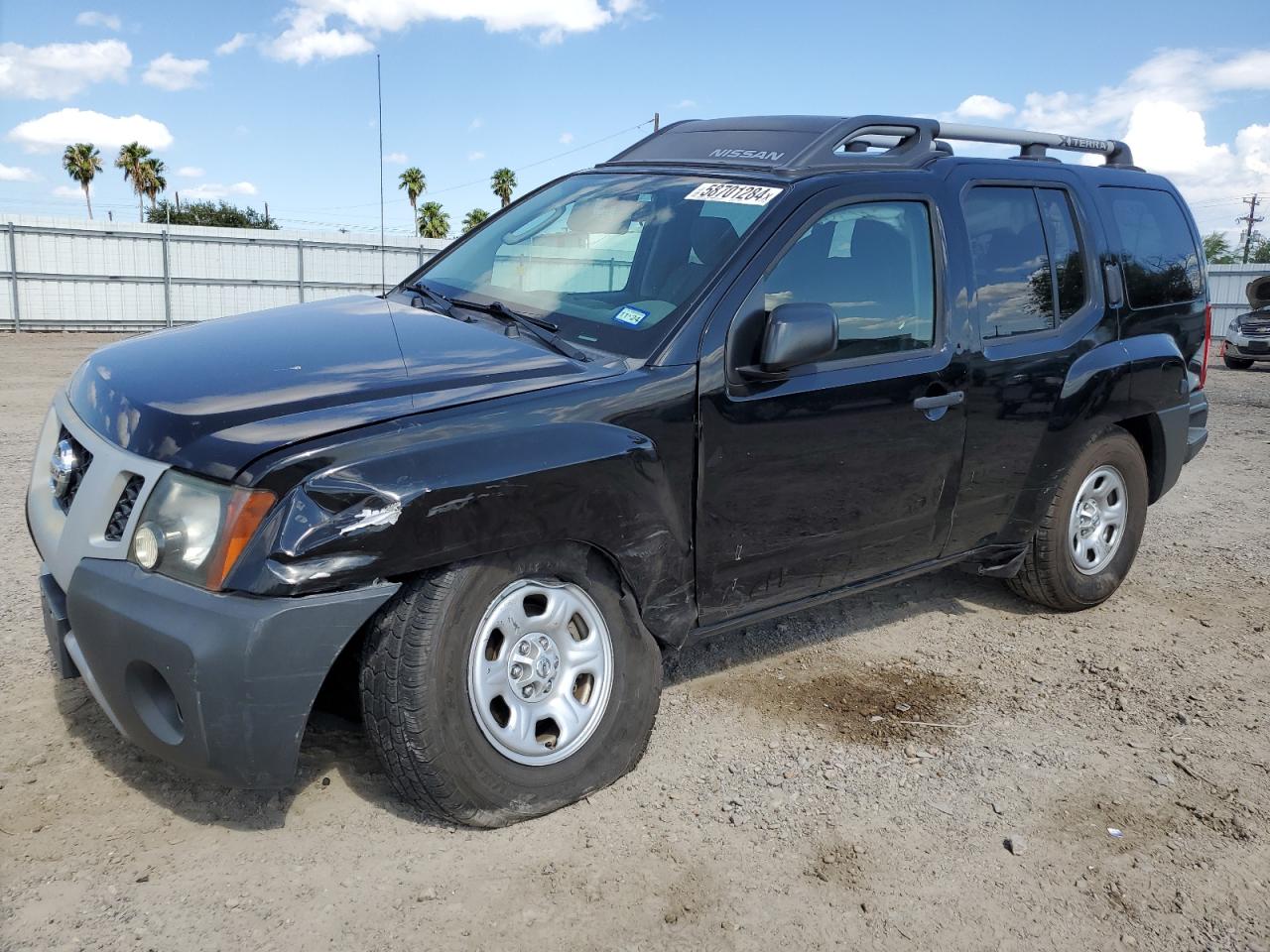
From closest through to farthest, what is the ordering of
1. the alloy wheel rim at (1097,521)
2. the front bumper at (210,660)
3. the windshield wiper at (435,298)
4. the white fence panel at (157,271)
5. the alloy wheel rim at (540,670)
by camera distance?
1. the front bumper at (210,660)
2. the alloy wheel rim at (540,670)
3. the windshield wiper at (435,298)
4. the alloy wheel rim at (1097,521)
5. the white fence panel at (157,271)

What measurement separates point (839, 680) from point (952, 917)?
1503 millimetres

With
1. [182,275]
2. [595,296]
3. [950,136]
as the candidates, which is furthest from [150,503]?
[182,275]

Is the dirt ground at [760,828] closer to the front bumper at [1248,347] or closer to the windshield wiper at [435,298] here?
the windshield wiper at [435,298]

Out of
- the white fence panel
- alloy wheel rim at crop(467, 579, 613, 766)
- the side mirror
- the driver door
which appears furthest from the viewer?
the white fence panel

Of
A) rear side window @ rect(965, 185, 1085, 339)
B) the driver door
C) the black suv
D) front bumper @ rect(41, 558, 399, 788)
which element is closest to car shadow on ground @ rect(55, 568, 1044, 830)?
front bumper @ rect(41, 558, 399, 788)

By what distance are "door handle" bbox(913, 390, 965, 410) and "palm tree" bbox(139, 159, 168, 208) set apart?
206 ft

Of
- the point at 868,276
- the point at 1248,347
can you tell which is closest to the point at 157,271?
the point at 1248,347

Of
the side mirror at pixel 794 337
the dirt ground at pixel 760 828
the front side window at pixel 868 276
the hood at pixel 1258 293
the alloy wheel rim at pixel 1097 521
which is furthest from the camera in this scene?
the hood at pixel 1258 293

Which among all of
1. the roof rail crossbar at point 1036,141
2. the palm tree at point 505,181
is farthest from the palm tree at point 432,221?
the roof rail crossbar at point 1036,141

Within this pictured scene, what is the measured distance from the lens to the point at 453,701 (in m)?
2.77

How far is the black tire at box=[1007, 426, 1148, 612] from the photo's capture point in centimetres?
470

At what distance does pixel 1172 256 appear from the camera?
5094 millimetres

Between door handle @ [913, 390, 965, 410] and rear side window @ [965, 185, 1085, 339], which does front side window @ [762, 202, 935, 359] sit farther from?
rear side window @ [965, 185, 1085, 339]

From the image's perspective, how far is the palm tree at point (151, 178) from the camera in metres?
58.0
